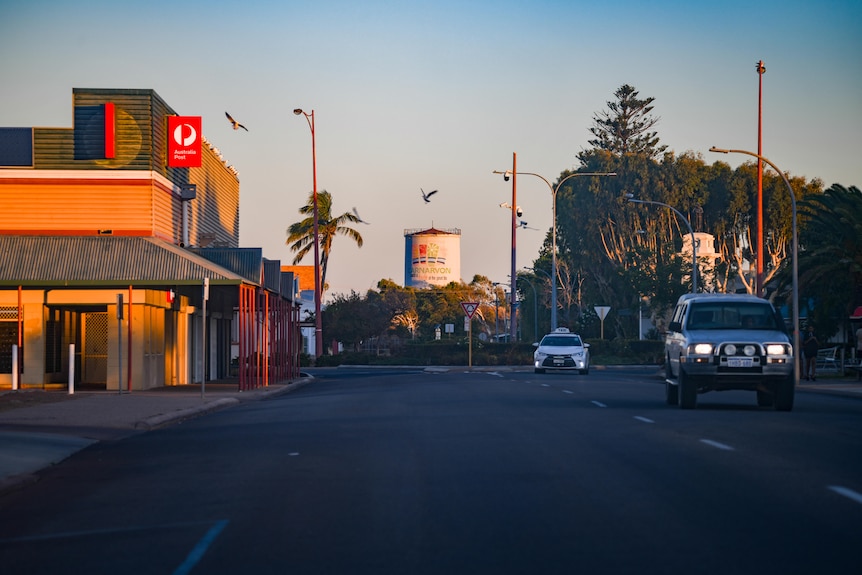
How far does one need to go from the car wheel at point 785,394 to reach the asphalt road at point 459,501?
2093mm

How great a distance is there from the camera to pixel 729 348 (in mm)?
20281

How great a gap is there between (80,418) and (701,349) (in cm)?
1096

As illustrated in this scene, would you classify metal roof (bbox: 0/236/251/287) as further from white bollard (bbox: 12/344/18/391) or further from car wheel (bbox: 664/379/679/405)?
car wheel (bbox: 664/379/679/405)

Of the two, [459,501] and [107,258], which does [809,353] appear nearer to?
[107,258]

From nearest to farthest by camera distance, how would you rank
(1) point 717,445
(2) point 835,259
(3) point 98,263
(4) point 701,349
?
1. (1) point 717,445
2. (4) point 701,349
3. (3) point 98,263
4. (2) point 835,259

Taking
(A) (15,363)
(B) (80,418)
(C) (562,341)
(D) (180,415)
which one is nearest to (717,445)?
(D) (180,415)

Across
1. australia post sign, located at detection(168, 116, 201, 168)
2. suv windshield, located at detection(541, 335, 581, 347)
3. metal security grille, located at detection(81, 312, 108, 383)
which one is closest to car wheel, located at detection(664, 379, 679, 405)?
australia post sign, located at detection(168, 116, 201, 168)

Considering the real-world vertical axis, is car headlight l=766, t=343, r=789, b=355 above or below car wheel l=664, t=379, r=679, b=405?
above

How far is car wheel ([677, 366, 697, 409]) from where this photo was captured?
20.7 metres

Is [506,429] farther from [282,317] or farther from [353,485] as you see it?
[282,317]

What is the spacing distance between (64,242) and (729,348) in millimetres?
21374

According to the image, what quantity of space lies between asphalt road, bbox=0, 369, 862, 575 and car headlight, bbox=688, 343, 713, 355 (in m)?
2.14

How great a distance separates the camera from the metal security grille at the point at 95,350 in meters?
38.9

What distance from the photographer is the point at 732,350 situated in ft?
66.5
